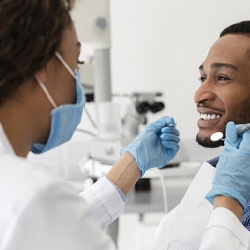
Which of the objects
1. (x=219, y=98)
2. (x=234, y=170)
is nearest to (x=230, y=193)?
(x=234, y=170)

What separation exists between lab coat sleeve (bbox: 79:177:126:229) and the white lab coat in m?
0.54

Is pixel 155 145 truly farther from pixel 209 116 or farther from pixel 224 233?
pixel 224 233

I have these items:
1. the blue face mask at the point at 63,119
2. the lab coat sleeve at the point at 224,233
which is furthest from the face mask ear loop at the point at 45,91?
the lab coat sleeve at the point at 224,233

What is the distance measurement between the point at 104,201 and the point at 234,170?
1.36 ft

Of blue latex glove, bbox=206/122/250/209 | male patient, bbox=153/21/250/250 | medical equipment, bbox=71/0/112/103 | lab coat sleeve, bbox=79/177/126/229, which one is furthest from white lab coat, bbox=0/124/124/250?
medical equipment, bbox=71/0/112/103

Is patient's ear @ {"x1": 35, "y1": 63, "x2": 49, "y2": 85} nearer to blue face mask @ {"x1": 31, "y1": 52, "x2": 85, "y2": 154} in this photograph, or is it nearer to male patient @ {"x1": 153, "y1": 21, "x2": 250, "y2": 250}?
blue face mask @ {"x1": 31, "y1": 52, "x2": 85, "y2": 154}

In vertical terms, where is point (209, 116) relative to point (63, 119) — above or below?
below

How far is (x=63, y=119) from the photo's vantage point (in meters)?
1.16

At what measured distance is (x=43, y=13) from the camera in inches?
40.7

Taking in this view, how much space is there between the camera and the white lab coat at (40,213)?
930 millimetres

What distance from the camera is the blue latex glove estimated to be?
4.12 ft

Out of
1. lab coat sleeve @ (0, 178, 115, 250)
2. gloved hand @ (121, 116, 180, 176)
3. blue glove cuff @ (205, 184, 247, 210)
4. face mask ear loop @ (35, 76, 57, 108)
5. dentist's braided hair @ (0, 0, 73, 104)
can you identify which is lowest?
gloved hand @ (121, 116, 180, 176)

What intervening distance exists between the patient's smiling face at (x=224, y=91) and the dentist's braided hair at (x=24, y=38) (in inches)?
28.0

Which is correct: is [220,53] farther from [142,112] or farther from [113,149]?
[142,112]
